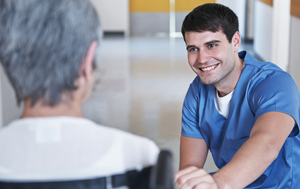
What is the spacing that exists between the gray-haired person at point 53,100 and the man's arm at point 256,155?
35 centimetres

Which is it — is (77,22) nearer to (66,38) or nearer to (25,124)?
(66,38)

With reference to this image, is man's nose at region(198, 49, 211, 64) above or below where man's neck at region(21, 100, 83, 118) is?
below

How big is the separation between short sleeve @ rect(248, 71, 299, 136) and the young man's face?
133mm

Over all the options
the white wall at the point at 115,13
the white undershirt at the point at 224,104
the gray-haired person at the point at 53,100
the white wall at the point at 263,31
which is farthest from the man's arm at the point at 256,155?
the white wall at the point at 115,13

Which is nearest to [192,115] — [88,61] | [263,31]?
[88,61]

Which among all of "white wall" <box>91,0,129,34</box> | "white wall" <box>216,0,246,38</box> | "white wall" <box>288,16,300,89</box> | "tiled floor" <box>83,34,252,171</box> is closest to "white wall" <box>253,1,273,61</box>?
"tiled floor" <box>83,34,252,171</box>

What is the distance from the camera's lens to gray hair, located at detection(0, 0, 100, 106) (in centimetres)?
65

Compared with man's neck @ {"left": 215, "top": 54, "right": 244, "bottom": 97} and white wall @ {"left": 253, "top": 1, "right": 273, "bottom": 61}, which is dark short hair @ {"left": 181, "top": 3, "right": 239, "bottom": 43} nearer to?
man's neck @ {"left": 215, "top": 54, "right": 244, "bottom": 97}

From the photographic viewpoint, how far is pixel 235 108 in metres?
1.38

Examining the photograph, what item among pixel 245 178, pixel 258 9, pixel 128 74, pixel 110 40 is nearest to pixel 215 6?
pixel 245 178

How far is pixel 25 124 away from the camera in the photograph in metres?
0.68

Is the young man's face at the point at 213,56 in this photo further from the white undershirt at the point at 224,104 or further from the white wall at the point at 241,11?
the white wall at the point at 241,11

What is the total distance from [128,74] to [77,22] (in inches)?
212

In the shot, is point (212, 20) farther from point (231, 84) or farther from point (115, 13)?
point (115, 13)
